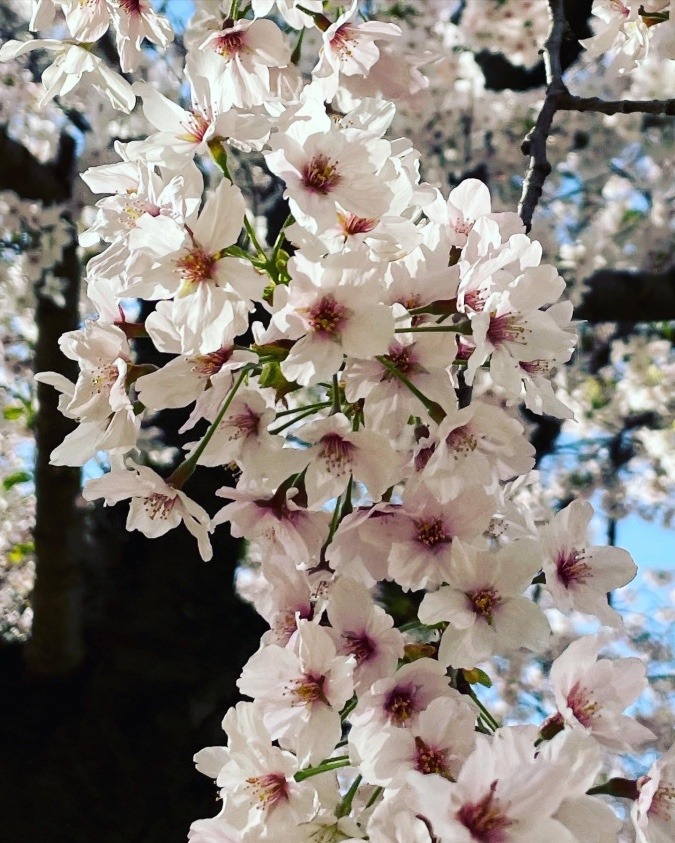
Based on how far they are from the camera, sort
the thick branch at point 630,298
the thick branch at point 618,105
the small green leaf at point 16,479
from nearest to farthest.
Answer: the thick branch at point 618,105 → the thick branch at point 630,298 → the small green leaf at point 16,479

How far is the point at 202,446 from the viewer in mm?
773

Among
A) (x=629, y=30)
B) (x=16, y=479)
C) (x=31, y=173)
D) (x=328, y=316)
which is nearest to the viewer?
(x=328, y=316)

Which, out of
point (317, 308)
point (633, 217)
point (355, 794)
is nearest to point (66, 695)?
point (355, 794)

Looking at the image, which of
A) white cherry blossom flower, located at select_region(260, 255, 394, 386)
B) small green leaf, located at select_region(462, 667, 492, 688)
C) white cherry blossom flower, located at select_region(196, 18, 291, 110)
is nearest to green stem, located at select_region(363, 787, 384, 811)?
small green leaf, located at select_region(462, 667, 492, 688)

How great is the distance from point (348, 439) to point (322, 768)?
0.29m

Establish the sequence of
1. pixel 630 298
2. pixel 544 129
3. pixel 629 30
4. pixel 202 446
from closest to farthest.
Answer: pixel 202 446
pixel 544 129
pixel 629 30
pixel 630 298

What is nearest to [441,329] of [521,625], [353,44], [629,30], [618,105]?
[521,625]

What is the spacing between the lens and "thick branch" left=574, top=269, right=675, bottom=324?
303 centimetres

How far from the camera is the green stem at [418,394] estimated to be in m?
0.71

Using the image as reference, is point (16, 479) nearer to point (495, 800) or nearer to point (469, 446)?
point (469, 446)

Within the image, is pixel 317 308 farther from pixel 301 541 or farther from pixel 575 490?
A: pixel 575 490

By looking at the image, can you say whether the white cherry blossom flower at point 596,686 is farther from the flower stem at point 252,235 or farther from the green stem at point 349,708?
the flower stem at point 252,235

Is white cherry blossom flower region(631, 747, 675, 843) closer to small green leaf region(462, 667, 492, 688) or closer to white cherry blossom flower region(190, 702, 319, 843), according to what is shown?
small green leaf region(462, 667, 492, 688)

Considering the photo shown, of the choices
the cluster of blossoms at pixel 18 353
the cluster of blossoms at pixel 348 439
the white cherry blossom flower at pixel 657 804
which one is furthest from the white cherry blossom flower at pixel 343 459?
the cluster of blossoms at pixel 18 353
